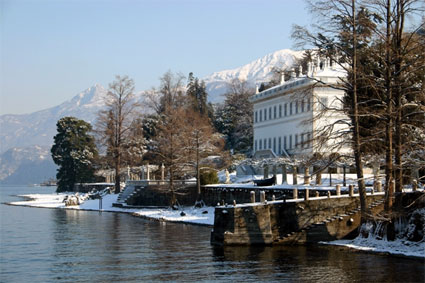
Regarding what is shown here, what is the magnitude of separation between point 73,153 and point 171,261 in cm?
7558

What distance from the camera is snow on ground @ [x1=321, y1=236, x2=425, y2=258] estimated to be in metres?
32.1

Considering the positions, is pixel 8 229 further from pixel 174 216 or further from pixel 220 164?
pixel 220 164

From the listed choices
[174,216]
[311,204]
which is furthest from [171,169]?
[311,204]

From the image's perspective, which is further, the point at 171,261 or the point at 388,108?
the point at 388,108

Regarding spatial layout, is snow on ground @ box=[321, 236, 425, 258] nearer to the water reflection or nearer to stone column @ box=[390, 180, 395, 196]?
the water reflection

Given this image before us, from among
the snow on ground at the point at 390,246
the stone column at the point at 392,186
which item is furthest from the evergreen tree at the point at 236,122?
the stone column at the point at 392,186

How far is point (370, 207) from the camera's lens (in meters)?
36.9

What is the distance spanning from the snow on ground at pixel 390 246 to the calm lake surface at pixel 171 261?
605mm

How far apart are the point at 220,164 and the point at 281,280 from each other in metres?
49.9

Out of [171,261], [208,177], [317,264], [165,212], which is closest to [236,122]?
[208,177]

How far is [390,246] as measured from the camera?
109 feet

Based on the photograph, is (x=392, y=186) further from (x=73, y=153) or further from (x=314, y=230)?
(x=73, y=153)

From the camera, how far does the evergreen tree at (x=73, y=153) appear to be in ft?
347

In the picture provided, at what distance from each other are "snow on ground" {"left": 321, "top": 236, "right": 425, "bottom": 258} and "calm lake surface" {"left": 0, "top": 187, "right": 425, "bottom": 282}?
0.61 m
